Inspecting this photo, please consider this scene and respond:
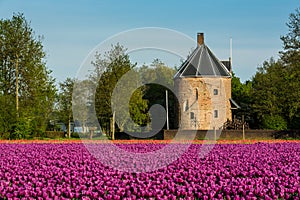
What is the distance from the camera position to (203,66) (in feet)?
191

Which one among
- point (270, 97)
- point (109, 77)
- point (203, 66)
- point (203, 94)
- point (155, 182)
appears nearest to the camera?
point (155, 182)

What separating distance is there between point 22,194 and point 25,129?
30.4 m

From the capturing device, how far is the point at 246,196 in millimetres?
8422

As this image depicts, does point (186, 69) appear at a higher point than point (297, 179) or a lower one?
higher

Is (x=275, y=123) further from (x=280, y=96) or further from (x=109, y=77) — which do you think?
(x=109, y=77)

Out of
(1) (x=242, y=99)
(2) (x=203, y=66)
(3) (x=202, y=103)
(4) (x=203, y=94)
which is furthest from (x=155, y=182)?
(1) (x=242, y=99)

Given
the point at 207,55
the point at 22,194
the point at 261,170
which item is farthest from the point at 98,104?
the point at 22,194

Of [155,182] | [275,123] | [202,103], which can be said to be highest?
[202,103]

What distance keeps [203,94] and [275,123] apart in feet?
29.5

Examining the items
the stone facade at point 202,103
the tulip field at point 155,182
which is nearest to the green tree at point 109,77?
the stone facade at point 202,103

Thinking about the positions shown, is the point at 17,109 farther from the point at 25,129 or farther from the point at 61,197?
the point at 61,197

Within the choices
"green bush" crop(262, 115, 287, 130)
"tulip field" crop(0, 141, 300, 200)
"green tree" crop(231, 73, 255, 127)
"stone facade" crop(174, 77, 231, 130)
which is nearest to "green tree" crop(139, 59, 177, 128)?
"stone facade" crop(174, 77, 231, 130)

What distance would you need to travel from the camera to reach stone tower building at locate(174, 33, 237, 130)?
184ft

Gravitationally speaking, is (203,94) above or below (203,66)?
below
